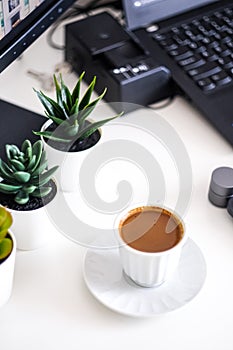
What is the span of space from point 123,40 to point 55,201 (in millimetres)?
318

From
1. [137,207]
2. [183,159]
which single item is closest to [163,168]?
[183,159]

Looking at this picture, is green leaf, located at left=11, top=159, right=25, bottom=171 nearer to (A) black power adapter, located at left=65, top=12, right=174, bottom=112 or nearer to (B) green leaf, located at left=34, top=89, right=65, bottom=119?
(B) green leaf, located at left=34, top=89, right=65, bottom=119

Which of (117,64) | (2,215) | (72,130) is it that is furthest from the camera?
(117,64)

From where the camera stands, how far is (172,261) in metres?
0.72

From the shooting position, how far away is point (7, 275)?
0.69m

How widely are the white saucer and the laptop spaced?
21 cm

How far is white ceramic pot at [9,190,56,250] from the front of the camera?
28.8 inches

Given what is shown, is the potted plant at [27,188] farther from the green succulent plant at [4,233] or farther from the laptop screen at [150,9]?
the laptop screen at [150,9]

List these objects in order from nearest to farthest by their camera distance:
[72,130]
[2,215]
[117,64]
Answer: [2,215] < [72,130] < [117,64]

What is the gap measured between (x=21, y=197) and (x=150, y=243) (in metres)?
0.14

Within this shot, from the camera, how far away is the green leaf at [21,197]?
73 cm

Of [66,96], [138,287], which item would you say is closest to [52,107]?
[66,96]

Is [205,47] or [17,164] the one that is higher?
[17,164]

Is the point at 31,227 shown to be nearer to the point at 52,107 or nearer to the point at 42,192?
the point at 42,192
